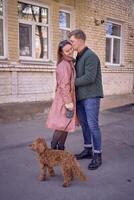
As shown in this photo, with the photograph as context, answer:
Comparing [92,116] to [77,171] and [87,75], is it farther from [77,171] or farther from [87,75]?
[77,171]

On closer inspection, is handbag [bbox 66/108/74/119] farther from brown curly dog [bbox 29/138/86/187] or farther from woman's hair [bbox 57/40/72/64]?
woman's hair [bbox 57/40/72/64]

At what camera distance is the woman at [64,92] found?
3711 mm

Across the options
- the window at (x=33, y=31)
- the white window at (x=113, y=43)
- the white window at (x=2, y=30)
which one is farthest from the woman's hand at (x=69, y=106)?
the white window at (x=113, y=43)

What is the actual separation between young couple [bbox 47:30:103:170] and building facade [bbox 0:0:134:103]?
11.8 ft

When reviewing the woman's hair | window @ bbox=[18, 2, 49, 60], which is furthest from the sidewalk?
window @ bbox=[18, 2, 49, 60]

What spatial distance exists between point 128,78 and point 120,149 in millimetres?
7209

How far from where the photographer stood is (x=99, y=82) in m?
4.07

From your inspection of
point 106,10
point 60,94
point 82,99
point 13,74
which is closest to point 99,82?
point 82,99

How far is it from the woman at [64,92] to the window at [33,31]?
4369 millimetres

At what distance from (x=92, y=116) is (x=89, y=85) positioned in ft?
1.39

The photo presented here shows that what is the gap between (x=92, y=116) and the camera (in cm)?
404

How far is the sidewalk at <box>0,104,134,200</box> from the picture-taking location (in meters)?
3.35

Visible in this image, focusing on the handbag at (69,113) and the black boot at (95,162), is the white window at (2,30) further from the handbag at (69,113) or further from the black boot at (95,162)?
the black boot at (95,162)

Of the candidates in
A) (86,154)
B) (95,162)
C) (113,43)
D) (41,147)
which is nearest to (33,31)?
(113,43)
